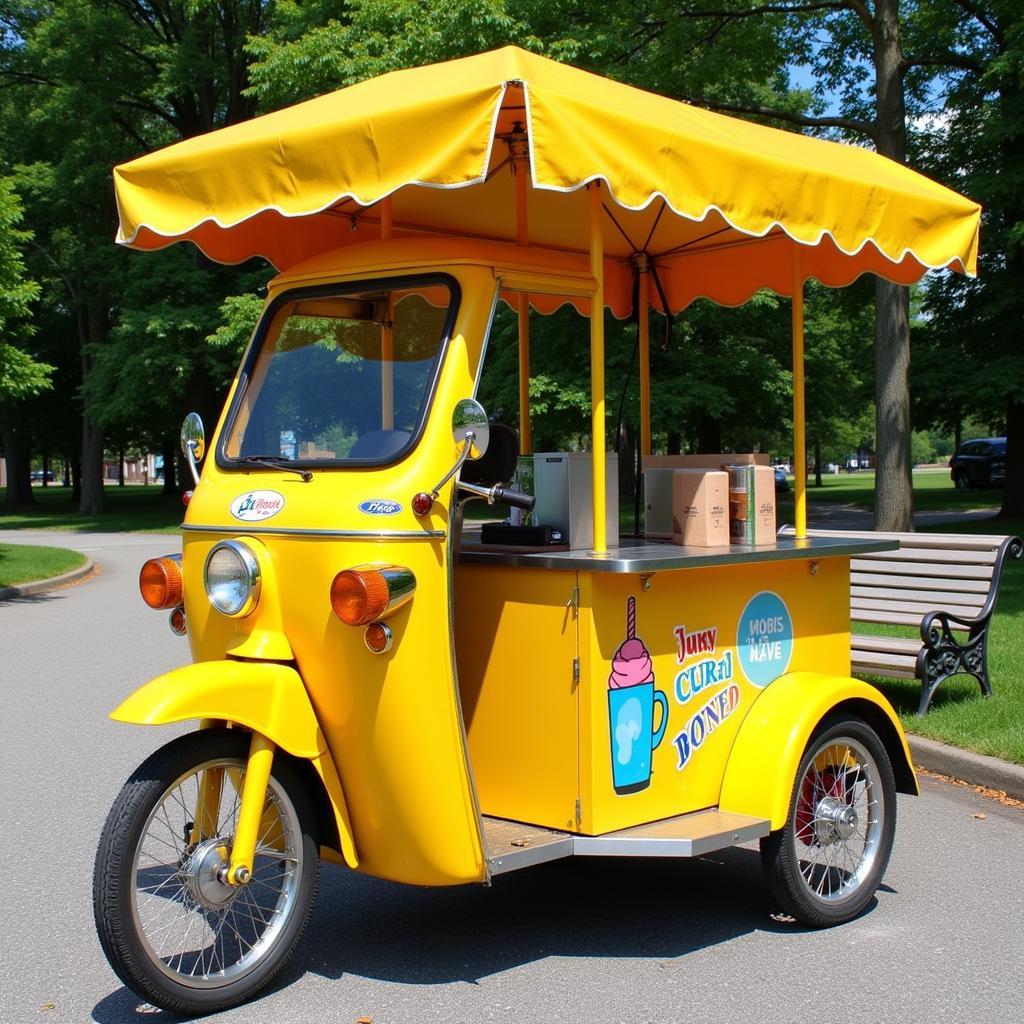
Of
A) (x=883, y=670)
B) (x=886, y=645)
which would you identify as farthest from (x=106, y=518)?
(x=883, y=670)

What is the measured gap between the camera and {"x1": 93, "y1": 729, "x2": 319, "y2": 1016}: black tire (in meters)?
3.72

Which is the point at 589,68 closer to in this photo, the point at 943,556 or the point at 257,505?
the point at 943,556

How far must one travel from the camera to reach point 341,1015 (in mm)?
3965

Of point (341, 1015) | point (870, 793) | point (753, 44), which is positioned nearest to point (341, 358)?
point (341, 1015)

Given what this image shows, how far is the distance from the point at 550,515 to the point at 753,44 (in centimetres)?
1531

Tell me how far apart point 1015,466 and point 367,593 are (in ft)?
76.5

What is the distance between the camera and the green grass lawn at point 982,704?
281 inches

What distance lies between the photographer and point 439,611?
411 cm

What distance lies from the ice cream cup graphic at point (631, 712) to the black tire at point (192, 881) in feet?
3.42

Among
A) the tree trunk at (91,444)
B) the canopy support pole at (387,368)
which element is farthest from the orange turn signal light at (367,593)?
the tree trunk at (91,444)

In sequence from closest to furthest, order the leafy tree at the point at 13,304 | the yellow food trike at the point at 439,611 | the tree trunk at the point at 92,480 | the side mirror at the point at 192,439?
the yellow food trike at the point at 439,611 → the side mirror at the point at 192,439 → the leafy tree at the point at 13,304 → the tree trunk at the point at 92,480

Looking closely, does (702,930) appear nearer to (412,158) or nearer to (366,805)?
(366,805)

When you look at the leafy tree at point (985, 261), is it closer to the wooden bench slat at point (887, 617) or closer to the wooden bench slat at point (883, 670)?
the wooden bench slat at point (887, 617)

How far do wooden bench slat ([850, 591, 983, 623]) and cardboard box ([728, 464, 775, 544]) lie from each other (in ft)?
10.5
